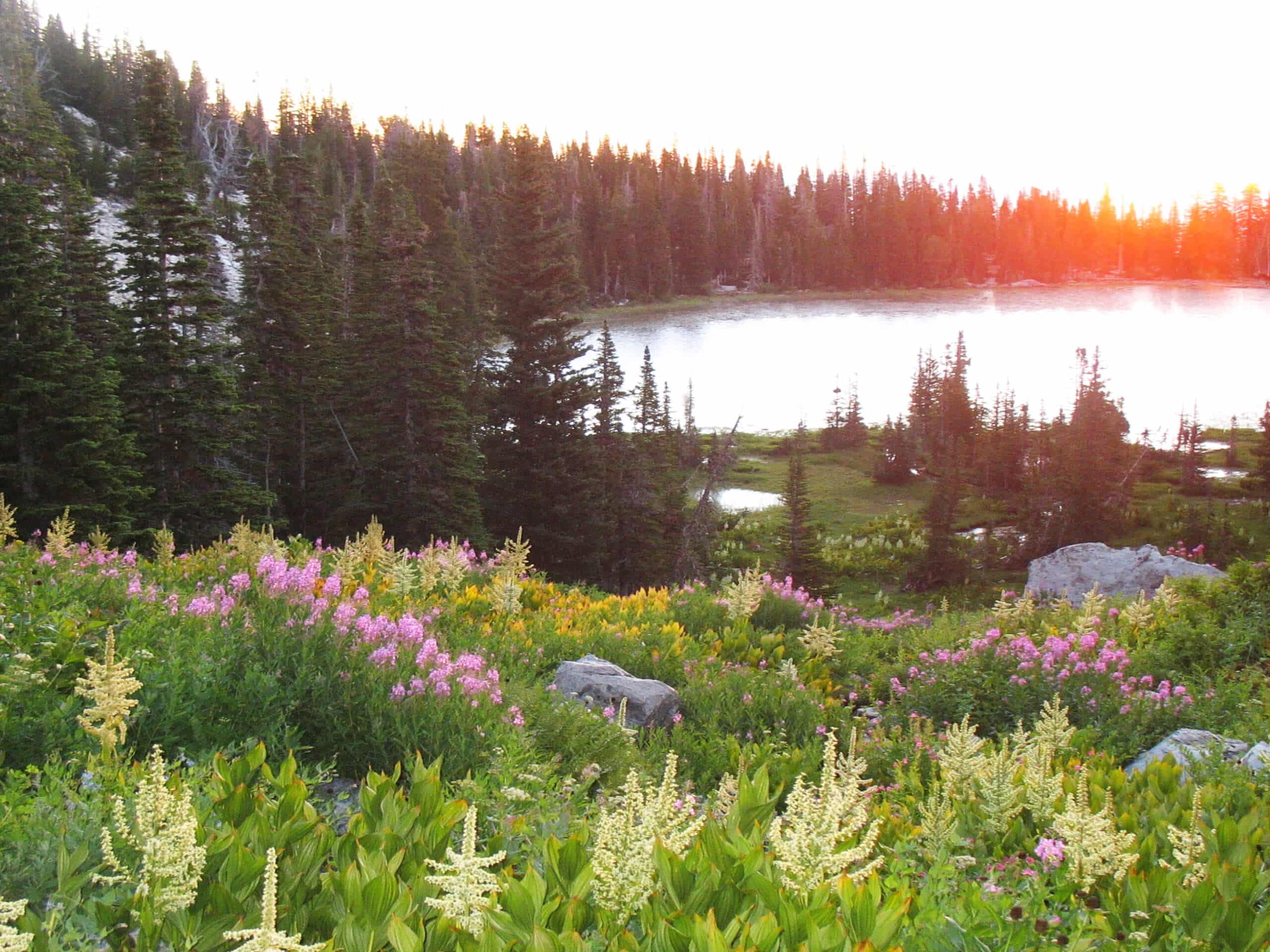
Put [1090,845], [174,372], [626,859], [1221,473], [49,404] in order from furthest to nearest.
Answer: [1221,473], [174,372], [49,404], [1090,845], [626,859]

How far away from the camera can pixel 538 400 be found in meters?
28.1

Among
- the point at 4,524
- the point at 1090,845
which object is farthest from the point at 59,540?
the point at 1090,845

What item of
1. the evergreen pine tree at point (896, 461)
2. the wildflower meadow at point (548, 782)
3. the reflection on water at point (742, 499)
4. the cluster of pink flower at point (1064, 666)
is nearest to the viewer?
the wildflower meadow at point (548, 782)

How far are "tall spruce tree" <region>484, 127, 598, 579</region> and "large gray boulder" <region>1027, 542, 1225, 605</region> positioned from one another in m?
12.6

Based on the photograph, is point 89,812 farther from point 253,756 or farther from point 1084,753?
point 1084,753

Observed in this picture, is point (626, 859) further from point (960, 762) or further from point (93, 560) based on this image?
point (93, 560)

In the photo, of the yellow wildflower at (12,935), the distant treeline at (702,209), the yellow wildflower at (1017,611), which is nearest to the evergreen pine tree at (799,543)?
the yellow wildflower at (1017,611)

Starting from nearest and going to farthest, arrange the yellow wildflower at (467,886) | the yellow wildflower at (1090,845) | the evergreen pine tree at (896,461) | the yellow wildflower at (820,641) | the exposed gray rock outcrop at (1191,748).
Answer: the yellow wildflower at (467,886), the yellow wildflower at (1090,845), the exposed gray rock outcrop at (1191,748), the yellow wildflower at (820,641), the evergreen pine tree at (896,461)

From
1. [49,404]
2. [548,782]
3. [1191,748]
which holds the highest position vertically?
[49,404]

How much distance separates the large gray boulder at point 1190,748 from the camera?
212 inches

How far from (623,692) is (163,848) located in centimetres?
493

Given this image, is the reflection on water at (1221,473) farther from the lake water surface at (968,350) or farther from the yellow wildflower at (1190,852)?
the yellow wildflower at (1190,852)

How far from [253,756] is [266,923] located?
217 cm

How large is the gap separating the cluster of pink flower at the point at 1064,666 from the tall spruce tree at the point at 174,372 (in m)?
18.4
